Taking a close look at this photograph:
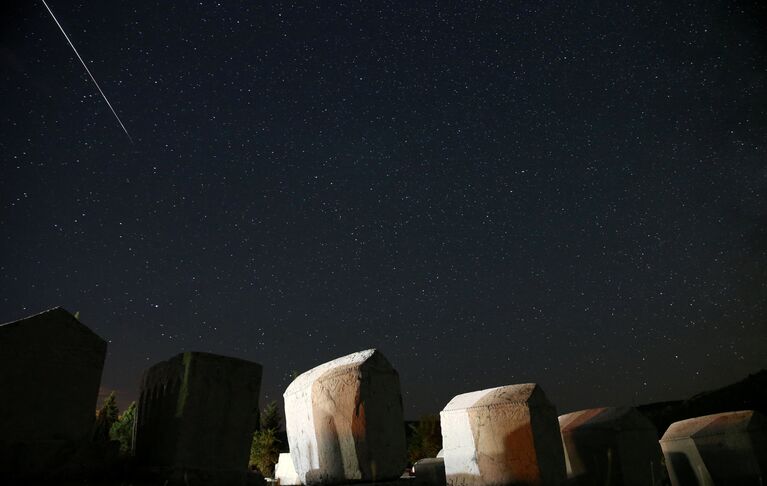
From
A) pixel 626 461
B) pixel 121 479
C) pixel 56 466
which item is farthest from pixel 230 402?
pixel 626 461

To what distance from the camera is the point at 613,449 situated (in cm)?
685

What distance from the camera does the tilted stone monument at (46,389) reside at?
3199 millimetres

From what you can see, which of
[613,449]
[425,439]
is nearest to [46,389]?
[613,449]

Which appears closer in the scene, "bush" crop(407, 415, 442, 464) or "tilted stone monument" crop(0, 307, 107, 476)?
"tilted stone monument" crop(0, 307, 107, 476)

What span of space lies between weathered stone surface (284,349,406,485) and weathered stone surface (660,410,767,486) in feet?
17.0

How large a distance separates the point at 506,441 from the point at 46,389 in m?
→ 4.88

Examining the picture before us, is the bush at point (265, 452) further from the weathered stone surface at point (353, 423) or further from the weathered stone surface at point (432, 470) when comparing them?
the weathered stone surface at point (353, 423)

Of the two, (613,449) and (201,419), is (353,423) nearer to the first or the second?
(201,419)

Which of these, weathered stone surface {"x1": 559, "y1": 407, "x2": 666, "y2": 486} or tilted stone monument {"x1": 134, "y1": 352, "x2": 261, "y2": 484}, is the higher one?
tilted stone monument {"x1": 134, "y1": 352, "x2": 261, "y2": 484}

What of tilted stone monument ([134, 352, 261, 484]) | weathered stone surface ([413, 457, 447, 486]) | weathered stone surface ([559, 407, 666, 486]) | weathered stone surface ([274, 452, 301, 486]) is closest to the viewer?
tilted stone monument ([134, 352, 261, 484])

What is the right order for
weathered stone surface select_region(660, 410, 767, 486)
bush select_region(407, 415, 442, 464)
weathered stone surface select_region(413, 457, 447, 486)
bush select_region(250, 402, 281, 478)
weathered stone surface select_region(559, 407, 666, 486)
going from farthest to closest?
bush select_region(407, 415, 442, 464)
bush select_region(250, 402, 281, 478)
weathered stone surface select_region(413, 457, 447, 486)
weathered stone surface select_region(559, 407, 666, 486)
weathered stone surface select_region(660, 410, 767, 486)

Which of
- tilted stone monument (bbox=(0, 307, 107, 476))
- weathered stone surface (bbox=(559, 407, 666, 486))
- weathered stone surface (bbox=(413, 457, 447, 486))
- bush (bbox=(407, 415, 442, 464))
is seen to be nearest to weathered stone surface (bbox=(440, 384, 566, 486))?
weathered stone surface (bbox=(559, 407, 666, 486))

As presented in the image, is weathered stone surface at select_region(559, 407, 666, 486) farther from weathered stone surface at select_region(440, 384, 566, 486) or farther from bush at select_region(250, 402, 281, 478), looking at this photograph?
bush at select_region(250, 402, 281, 478)

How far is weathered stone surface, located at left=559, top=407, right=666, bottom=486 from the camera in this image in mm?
6812
